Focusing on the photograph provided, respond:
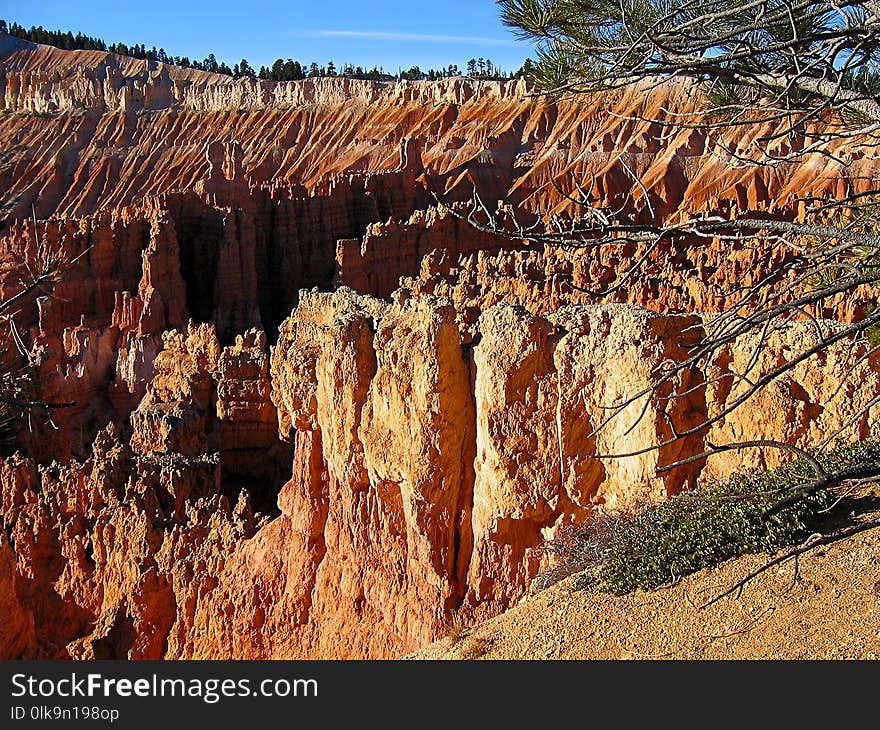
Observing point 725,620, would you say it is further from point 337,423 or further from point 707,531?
point 337,423

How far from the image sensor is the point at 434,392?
31.8ft

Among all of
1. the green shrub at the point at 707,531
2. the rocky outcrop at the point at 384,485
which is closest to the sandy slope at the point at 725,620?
the green shrub at the point at 707,531

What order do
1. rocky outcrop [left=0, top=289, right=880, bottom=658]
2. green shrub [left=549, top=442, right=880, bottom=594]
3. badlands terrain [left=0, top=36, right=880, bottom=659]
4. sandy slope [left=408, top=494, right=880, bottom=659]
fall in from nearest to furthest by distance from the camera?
sandy slope [left=408, top=494, right=880, bottom=659], green shrub [left=549, top=442, right=880, bottom=594], rocky outcrop [left=0, top=289, right=880, bottom=658], badlands terrain [left=0, top=36, right=880, bottom=659]

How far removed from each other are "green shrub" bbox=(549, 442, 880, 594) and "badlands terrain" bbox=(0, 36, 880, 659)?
0.40 metres

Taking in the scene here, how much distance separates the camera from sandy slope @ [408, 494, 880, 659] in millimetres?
6008

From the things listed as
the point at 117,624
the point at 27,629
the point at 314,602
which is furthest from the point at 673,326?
the point at 27,629

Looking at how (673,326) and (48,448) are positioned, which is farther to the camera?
(48,448)

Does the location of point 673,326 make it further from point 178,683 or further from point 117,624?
point 117,624

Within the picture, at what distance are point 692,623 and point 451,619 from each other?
12.7ft

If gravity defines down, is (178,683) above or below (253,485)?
below

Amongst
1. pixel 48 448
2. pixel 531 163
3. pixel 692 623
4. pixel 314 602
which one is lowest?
pixel 692 623

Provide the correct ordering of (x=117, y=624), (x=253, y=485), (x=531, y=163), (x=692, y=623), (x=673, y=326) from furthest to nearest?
(x=531, y=163) < (x=253, y=485) < (x=117, y=624) < (x=673, y=326) < (x=692, y=623)

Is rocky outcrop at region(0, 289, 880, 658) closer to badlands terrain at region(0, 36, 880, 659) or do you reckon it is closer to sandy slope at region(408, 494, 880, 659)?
badlands terrain at region(0, 36, 880, 659)

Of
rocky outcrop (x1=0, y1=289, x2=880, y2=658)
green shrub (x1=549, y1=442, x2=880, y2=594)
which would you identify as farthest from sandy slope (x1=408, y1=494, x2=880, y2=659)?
rocky outcrop (x1=0, y1=289, x2=880, y2=658)
